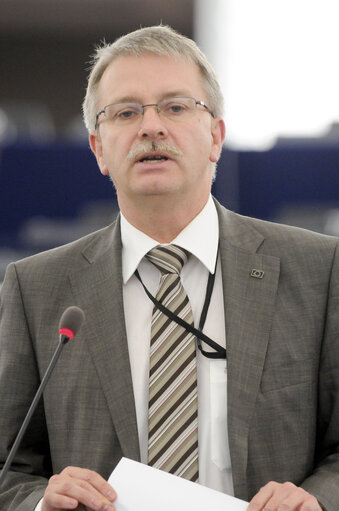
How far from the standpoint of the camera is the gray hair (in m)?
2.10

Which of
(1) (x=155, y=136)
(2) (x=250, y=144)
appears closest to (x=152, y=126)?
(1) (x=155, y=136)

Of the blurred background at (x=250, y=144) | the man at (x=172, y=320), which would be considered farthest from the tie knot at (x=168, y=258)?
the blurred background at (x=250, y=144)

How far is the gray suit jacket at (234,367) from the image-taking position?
71.7 inches

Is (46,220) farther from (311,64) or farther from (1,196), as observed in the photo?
(311,64)

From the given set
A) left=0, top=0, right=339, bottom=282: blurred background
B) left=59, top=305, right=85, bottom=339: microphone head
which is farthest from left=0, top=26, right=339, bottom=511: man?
left=0, top=0, right=339, bottom=282: blurred background

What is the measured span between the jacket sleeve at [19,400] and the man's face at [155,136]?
453 millimetres

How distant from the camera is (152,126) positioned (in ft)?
6.53

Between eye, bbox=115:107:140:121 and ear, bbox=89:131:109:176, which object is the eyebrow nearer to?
eye, bbox=115:107:140:121

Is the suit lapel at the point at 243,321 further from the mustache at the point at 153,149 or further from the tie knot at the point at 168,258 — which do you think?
the mustache at the point at 153,149

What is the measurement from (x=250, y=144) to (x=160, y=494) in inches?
116

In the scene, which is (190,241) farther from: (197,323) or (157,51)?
(157,51)

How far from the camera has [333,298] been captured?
1914 millimetres

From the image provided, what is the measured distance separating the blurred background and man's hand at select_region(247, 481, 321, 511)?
8.30ft

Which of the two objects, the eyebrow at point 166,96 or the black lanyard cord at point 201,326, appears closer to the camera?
the black lanyard cord at point 201,326
